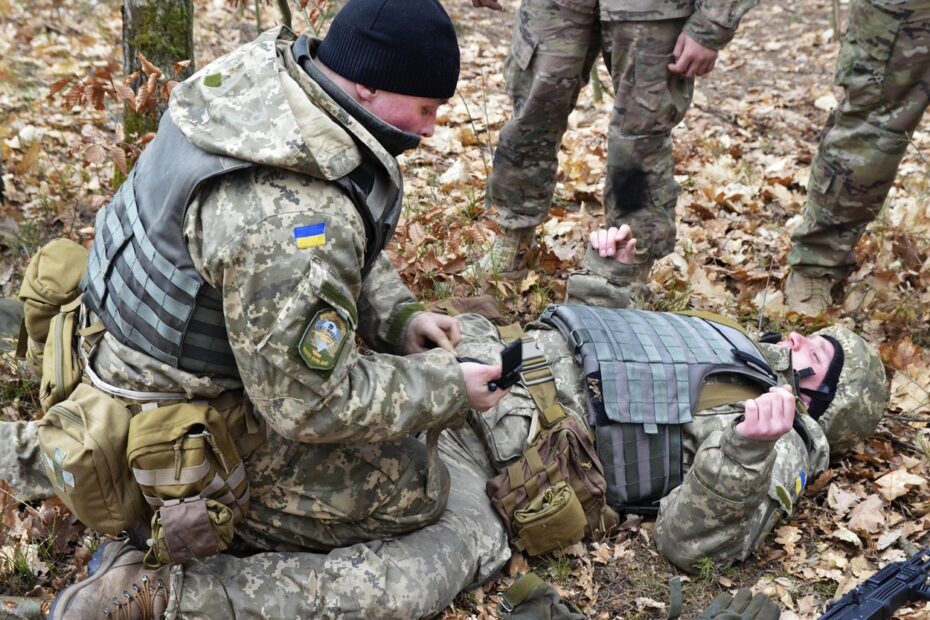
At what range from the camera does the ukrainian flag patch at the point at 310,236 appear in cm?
234

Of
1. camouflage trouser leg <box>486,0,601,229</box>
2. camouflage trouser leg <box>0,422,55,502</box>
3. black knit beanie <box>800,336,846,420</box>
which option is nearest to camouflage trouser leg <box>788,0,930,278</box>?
black knit beanie <box>800,336,846,420</box>

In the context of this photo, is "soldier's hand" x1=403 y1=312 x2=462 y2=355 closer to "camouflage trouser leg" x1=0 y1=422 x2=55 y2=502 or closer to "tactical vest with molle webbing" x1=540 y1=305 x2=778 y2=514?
"tactical vest with molle webbing" x1=540 y1=305 x2=778 y2=514

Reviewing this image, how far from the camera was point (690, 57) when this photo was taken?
4.07 meters

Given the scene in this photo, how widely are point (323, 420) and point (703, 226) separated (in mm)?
3873

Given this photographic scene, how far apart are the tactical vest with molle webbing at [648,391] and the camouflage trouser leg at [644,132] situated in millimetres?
733

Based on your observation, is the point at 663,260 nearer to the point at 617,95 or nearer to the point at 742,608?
the point at 617,95

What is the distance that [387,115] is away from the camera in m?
2.61

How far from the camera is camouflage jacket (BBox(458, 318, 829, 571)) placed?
3.12m

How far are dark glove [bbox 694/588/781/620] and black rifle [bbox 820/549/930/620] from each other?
165 millimetres

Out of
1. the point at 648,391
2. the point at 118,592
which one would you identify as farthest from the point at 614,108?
the point at 118,592

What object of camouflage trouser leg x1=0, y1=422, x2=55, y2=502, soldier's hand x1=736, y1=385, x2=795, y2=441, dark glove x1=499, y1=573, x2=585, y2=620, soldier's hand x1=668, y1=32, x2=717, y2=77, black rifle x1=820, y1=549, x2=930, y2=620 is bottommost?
camouflage trouser leg x1=0, y1=422, x2=55, y2=502

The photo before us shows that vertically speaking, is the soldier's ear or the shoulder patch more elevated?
the soldier's ear

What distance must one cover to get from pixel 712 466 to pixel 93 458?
2.08m

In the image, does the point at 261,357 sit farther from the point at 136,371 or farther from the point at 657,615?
the point at 657,615
